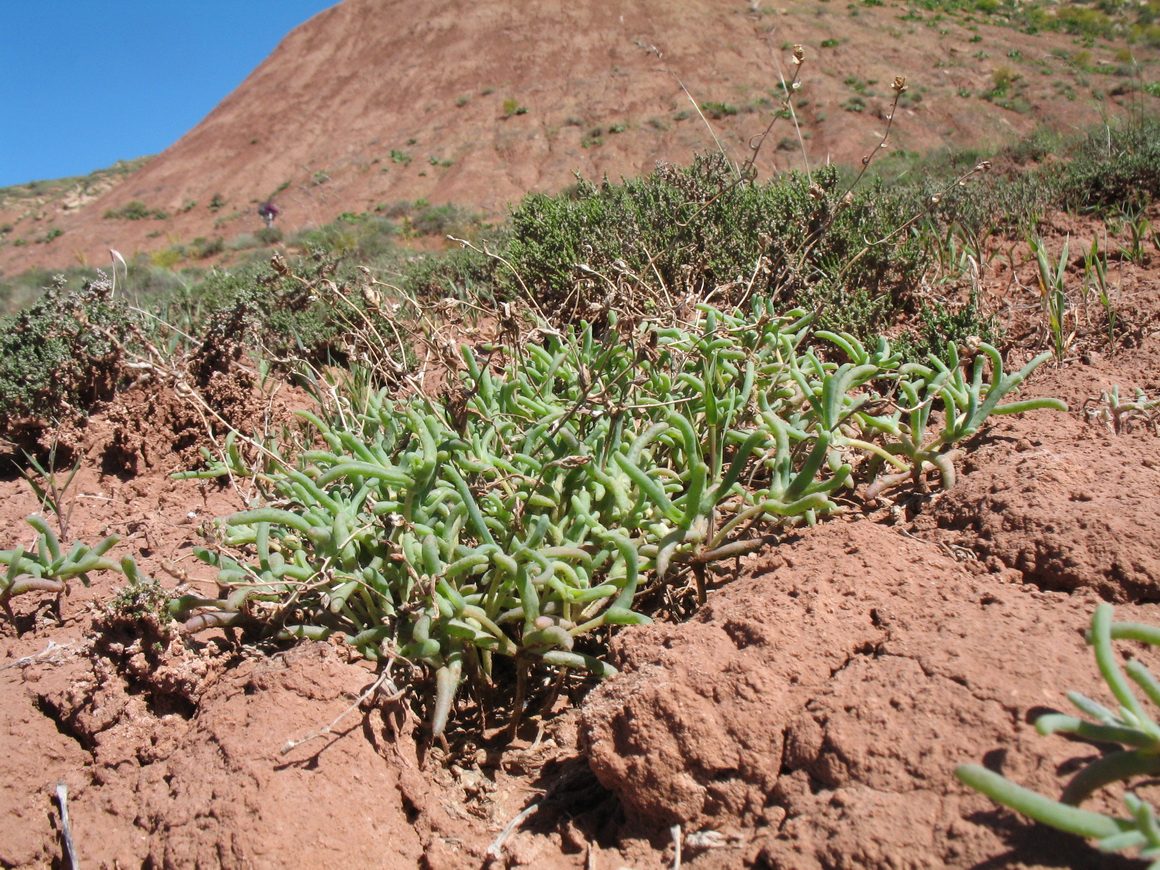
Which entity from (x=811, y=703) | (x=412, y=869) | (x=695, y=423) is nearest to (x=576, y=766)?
(x=412, y=869)

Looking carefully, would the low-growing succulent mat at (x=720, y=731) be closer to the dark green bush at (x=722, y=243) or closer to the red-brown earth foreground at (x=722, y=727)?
the red-brown earth foreground at (x=722, y=727)

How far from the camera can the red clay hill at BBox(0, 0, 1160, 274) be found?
2533 centimetres

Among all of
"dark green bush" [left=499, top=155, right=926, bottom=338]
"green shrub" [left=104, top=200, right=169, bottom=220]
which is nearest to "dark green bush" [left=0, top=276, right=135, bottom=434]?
"dark green bush" [left=499, top=155, right=926, bottom=338]

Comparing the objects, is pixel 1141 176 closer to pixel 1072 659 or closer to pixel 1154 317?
pixel 1154 317

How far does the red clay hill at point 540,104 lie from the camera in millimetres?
25328

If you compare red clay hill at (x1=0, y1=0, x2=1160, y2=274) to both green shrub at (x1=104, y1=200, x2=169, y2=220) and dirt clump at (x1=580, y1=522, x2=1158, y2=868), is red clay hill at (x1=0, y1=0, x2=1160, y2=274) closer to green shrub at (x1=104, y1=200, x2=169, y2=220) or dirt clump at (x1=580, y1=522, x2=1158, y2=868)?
green shrub at (x1=104, y1=200, x2=169, y2=220)

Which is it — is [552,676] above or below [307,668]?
below

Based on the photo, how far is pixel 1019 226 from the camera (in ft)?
14.1

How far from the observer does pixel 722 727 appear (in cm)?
147

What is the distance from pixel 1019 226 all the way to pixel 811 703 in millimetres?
3945

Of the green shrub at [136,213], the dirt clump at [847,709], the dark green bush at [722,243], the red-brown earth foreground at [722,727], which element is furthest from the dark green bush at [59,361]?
the green shrub at [136,213]

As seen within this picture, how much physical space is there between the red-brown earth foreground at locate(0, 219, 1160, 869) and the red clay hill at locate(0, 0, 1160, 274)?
2089cm

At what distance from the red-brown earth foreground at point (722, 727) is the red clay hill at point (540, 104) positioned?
68.5 feet

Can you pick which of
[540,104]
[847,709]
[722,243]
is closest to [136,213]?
[540,104]
